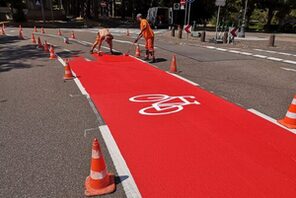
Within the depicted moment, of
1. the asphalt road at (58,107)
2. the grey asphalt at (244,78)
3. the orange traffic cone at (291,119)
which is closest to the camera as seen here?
the asphalt road at (58,107)

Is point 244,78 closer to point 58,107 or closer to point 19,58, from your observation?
point 58,107

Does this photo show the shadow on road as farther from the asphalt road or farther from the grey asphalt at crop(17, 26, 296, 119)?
the grey asphalt at crop(17, 26, 296, 119)

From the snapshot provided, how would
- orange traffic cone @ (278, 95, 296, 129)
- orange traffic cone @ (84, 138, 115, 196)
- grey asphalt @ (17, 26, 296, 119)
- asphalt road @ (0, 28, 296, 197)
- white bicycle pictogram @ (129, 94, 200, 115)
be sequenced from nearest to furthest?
1. orange traffic cone @ (84, 138, 115, 196)
2. asphalt road @ (0, 28, 296, 197)
3. orange traffic cone @ (278, 95, 296, 129)
4. white bicycle pictogram @ (129, 94, 200, 115)
5. grey asphalt @ (17, 26, 296, 119)

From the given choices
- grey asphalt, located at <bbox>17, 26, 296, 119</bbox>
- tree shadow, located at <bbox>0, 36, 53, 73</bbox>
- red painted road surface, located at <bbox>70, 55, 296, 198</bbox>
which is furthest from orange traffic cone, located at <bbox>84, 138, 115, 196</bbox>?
tree shadow, located at <bbox>0, 36, 53, 73</bbox>

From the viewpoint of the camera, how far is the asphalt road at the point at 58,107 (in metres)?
3.71

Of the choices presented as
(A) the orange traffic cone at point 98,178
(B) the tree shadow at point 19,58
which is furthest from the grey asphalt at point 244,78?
(B) the tree shadow at point 19,58

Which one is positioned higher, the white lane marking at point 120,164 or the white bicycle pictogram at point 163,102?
the white bicycle pictogram at point 163,102

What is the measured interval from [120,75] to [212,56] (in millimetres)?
6326

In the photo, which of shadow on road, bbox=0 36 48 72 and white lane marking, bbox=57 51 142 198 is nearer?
white lane marking, bbox=57 51 142 198

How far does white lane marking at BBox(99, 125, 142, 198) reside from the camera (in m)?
3.40

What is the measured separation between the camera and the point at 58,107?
6.32m

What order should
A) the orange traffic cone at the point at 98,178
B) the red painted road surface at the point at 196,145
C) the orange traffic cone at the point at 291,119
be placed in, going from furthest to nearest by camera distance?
1. the orange traffic cone at the point at 291,119
2. the red painted road surface at the point at 196,145
3. the orange traffic cone at the point at 98,178

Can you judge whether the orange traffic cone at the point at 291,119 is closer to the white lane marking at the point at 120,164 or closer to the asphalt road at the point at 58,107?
the asphalt road at the point at 58,107

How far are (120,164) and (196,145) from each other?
1253 millimetres
